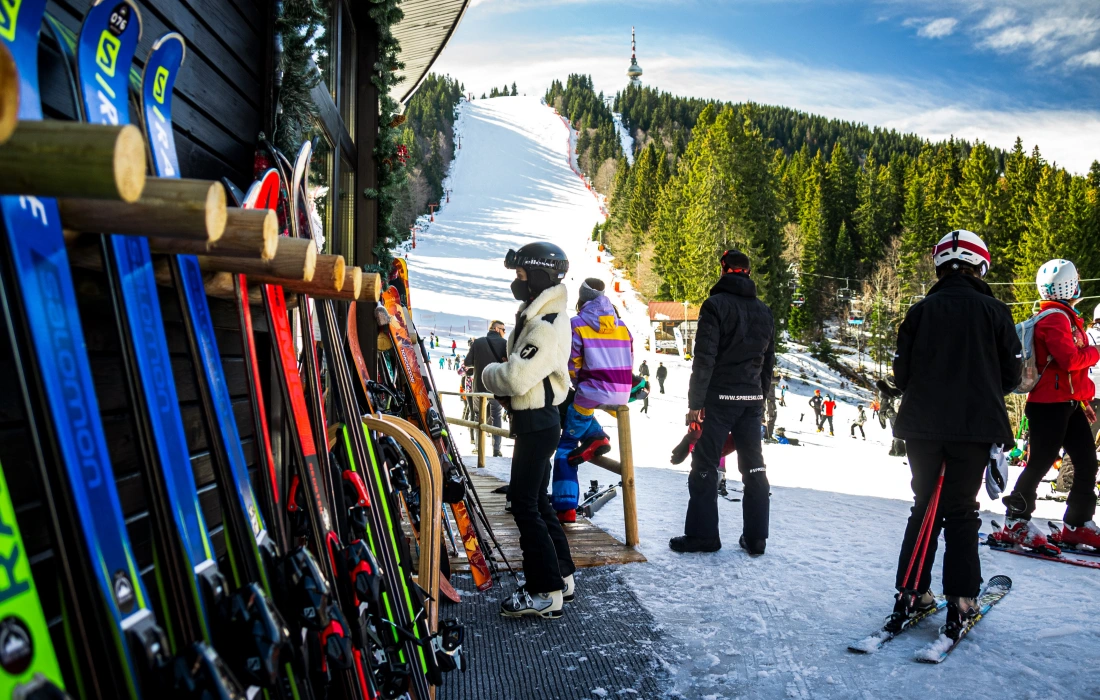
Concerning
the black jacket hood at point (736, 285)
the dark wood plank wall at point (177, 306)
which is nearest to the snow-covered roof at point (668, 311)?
the black jacket hood at point (736, 285)

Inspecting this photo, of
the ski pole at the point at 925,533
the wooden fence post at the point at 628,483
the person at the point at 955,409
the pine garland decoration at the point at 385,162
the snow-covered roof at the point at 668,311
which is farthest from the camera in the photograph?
the snow-covered roof at the point at 668,311

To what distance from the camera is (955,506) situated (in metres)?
3.12

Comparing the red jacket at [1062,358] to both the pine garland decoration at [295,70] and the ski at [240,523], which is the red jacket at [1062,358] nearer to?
the pine garland decoration at [295,70]

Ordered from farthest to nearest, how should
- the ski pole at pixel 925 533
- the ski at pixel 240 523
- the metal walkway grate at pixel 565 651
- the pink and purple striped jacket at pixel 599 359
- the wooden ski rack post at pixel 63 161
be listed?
the pink and purple striped jacket at pixel 599 359, the ski pole at pixel 925 533, the metal walkway grate at pixel 565 651, the ski at pixel 240 523, the wooden ski rack post at pixel 63 161

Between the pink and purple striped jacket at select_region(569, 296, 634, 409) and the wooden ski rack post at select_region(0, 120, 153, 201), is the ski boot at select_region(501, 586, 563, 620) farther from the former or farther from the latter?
the wooden ski rack post at select_region(0, 120, 153, 201)

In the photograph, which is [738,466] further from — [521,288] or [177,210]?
[177,210]

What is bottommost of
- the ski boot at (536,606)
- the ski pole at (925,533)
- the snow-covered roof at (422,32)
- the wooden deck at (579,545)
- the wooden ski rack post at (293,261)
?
the wooden deck at (579,545)

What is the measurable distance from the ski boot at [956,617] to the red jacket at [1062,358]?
1.93 m

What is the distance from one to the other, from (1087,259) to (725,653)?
53.1m

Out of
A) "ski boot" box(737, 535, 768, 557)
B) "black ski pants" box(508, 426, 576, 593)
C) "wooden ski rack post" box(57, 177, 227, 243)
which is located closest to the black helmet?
"black ski pants" box(508, 426, 576, 593)

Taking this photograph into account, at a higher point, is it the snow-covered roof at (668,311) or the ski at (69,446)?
the ski at (69,446)

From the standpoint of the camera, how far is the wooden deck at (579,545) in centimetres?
430

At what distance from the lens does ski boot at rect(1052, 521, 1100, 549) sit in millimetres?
4484

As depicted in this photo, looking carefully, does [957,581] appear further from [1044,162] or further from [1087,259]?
[1044,162]
